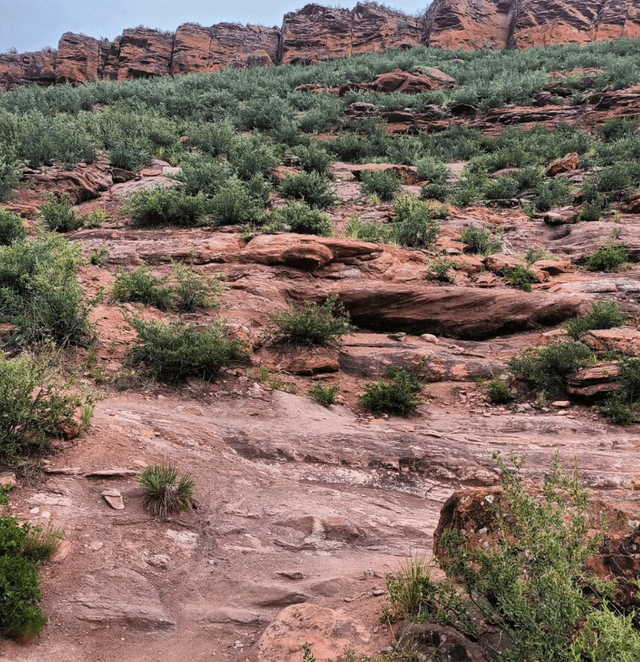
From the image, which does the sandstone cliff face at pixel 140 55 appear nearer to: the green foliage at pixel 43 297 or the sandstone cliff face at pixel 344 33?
the sandstone cliff face at pixel 344 33

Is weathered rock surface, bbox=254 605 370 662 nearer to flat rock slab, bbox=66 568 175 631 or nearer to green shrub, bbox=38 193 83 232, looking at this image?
flat rock slab, bbox=66 568 175 631

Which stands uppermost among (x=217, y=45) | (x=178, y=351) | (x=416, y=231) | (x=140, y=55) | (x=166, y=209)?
(x=217, y=45)

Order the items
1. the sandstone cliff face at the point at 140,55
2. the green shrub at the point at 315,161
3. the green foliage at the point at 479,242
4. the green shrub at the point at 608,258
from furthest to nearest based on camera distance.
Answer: the sandstone cliff face at the point at 140,55 < the green shrub at the point at 315,161 < the green foliage at the point at 479,242 < the green shrub at the point at 608,258

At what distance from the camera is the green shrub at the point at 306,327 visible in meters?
7.36

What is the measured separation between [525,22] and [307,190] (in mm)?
34221

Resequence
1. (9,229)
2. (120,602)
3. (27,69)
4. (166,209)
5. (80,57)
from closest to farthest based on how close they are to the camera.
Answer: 1. (120,602)
2. (9,229)
3. (166,209)
4. (27,69)
5. (80,57)

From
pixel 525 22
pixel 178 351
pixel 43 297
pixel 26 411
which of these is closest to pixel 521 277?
pixel 178 351

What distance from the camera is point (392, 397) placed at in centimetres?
638

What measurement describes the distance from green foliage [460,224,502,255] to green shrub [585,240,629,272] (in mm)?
1788

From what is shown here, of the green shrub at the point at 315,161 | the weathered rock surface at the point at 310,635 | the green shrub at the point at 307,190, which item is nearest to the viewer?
the weathered rock surface at the point at 310,635

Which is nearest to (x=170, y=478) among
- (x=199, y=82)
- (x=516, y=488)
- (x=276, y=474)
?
(x=276, y=474)

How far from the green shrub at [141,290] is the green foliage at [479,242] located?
21.1 ft

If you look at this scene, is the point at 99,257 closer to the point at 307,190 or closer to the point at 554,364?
the point at 307,190

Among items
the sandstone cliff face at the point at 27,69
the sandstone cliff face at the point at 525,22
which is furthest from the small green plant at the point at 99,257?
the sandstone cliff face at the point at 27,69
